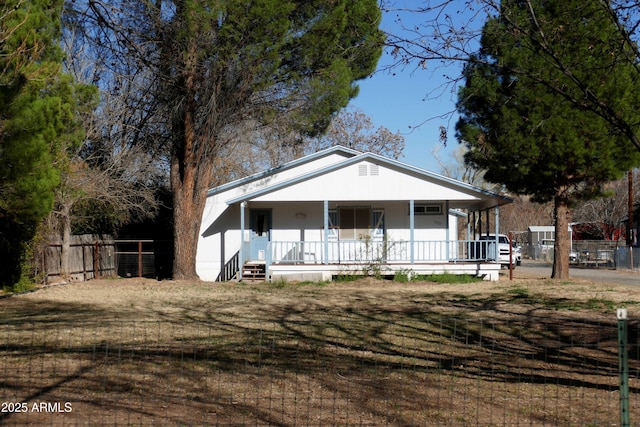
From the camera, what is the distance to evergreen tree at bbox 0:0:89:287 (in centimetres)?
1527

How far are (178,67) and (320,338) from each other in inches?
563

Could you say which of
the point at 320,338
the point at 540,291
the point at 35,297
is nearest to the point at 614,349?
the point at 320,338

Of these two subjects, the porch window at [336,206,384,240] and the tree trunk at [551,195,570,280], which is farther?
the porch window at [336,206,384,240]

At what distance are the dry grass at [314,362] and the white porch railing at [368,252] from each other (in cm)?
830

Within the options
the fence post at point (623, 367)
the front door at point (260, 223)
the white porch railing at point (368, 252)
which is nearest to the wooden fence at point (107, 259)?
the front door at point (260, 223)

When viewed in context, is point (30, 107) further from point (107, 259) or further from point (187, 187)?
point (107, 259)

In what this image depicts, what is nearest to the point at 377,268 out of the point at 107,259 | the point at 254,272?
the point at 254,272

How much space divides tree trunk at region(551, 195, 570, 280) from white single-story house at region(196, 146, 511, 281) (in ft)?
6.87

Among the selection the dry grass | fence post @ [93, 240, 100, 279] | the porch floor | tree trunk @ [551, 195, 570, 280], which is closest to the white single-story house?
the porch floor

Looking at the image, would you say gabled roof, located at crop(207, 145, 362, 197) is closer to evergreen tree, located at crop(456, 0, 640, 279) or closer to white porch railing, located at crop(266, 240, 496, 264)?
white porch railing, located at crop(266, 240, 496, 264)

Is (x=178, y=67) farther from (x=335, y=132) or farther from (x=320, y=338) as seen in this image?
(x=335, y=132)

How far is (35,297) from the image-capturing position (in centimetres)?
1852

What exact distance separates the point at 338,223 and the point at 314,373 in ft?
62.1

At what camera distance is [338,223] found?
27500mm
